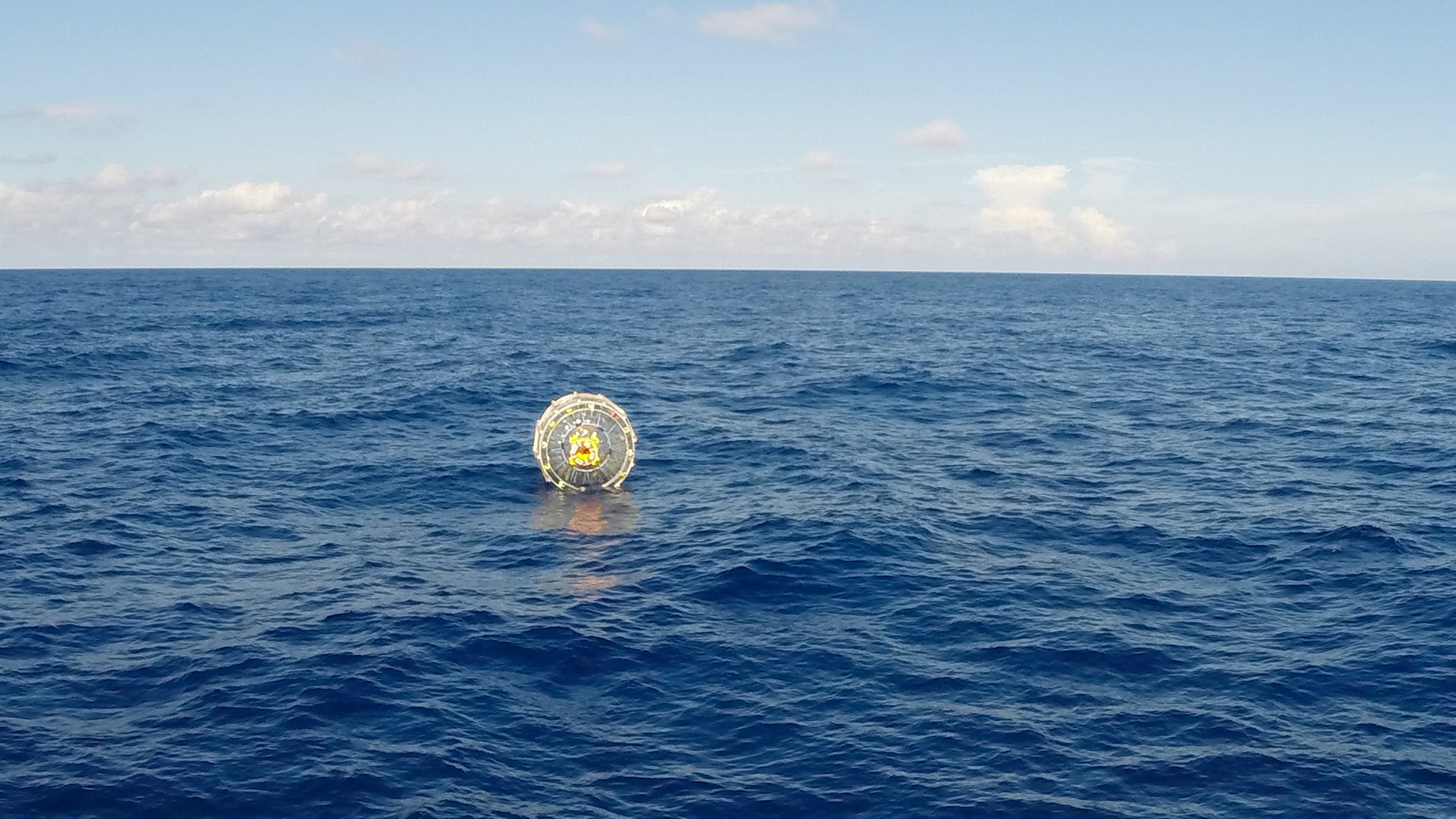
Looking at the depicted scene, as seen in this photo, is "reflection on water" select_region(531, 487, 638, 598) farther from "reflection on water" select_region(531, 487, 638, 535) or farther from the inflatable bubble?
the inflatable bubble

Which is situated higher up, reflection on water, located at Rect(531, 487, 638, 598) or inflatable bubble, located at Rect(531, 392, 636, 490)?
inflatable bubble, located at Rect(531, 392, 636, 490)

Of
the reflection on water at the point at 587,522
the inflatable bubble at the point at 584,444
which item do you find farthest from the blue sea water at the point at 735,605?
the inflatable bubble at the point at 584,444

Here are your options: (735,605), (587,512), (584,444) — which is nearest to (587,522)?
(587,512)

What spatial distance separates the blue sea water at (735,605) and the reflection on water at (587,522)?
0.26 m

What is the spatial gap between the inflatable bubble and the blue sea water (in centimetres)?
108

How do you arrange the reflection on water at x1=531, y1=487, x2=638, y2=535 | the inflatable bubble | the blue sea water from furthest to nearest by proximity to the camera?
1. the inflatable bubble
2. the reflection on water at x1=531, y1=487, x2=638, y2=535
3. the blue sea water

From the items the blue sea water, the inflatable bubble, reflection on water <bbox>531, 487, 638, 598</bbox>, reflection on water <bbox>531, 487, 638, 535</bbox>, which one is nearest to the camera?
the blue sea water

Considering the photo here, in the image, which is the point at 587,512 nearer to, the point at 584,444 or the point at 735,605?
the point at 584,444

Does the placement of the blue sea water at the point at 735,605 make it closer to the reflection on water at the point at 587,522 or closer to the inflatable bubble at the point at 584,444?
the reflection on water at the point at 587,522

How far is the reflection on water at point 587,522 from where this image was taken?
38.7 meters

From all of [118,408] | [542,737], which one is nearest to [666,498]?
[542,737]

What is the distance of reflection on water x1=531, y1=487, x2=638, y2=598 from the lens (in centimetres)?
3866

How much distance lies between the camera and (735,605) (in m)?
36.4

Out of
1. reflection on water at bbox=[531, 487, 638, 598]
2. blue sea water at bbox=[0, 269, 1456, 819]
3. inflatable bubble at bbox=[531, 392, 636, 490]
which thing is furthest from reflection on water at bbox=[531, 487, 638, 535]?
inflatable bubble at bbox=[531, 392, 636, 490]
